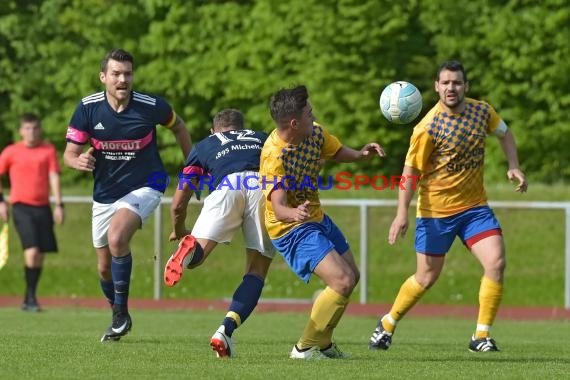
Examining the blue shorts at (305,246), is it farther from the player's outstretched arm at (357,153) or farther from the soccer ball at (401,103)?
the soccer ball at (401,103)

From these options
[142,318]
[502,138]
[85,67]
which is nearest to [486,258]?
[502,138]

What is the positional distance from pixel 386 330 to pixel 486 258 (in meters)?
1.02

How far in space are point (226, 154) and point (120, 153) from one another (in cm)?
149

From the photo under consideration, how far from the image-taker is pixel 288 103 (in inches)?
335

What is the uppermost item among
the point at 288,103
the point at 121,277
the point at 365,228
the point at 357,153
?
the point at 288,103

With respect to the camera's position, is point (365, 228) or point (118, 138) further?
point (365, 228)

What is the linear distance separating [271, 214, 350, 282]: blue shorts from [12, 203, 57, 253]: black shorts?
24.9 feet

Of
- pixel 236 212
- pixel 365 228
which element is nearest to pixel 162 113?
pixel 236 212

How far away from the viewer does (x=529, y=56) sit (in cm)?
2514

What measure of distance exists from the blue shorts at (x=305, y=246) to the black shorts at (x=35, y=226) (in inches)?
299

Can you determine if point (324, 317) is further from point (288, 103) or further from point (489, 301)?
point (489, 301)

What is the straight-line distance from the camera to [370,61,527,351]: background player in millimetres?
9969

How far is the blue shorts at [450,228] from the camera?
33.3 feet

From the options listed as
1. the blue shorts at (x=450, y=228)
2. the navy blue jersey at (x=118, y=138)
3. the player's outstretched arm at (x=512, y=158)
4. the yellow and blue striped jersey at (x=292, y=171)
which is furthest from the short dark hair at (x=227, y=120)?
the player's outstretched arm at (x=512, y=158)
